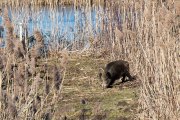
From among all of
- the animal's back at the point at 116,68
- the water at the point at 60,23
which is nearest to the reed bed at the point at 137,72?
the animal's back at the point at 116,68

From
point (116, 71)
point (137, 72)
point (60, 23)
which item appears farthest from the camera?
point (60, 23)

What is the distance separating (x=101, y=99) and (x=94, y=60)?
2.94 metres

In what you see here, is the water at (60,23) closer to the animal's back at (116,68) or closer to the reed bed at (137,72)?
the reed bed at (137,72)

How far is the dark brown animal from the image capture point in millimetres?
7161

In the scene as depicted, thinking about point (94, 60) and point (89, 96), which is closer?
point (89, 96)

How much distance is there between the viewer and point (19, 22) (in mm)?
9820

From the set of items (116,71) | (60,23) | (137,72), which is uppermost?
(137,72)

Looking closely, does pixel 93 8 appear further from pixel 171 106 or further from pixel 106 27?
pixel 171 106

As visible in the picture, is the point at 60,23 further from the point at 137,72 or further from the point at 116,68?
the point at 137,72

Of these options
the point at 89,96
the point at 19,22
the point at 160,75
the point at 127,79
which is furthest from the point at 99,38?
the point at 160,75

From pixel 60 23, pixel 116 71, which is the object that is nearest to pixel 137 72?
pixel 116 71

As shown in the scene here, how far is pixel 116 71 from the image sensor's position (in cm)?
727

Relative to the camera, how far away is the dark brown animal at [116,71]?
7.16 metres

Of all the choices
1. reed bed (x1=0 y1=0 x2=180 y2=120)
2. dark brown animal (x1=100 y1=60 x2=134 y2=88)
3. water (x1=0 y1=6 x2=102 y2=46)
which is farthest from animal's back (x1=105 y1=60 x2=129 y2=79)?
water (x1=0 y1=6 x2=102 y2=46)
